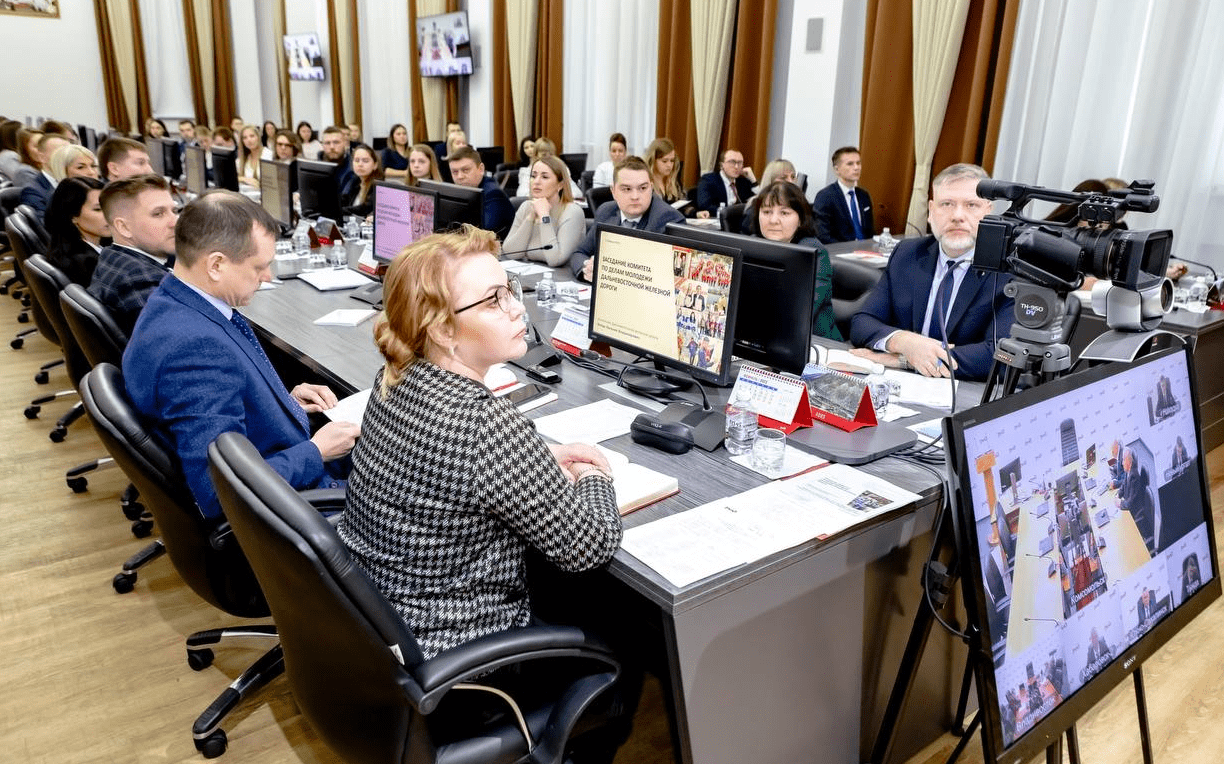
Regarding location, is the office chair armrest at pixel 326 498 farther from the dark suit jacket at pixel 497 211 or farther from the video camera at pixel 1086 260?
the dark suit jacket at pixel 497 211

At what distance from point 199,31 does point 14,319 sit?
27.8 ft

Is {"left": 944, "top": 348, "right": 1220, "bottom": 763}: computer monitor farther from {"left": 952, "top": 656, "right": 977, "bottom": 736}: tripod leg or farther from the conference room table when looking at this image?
{"left": 952, "top": 656, "right": 977, "bottom": 736}: tripod leg

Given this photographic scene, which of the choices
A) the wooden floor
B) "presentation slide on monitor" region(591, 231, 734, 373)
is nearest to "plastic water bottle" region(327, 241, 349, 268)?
the wooden floor

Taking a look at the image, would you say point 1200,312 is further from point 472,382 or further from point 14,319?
point 14,319

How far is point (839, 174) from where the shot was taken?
5.83 metres

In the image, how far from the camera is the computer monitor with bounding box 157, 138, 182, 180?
23.4 ft

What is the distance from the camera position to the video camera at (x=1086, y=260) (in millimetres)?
1277

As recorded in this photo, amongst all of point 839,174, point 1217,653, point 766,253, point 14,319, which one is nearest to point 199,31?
point 14,319

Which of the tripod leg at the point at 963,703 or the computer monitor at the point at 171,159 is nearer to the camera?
Result: the tripod leg at the point at 963,703

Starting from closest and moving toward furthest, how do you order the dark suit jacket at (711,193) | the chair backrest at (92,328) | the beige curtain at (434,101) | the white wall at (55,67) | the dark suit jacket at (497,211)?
Result: 1. the chair backrest at (92,328)
2. the dark suit jacket at (497,211)
3. the dark suit jacket at (711,193)
4. the beige curtain at (434,101)
5. the white wall at (55,67)

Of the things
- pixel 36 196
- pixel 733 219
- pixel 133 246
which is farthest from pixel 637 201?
A: pixel 36 196

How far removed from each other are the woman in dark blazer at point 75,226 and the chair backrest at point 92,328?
1212 millimetres

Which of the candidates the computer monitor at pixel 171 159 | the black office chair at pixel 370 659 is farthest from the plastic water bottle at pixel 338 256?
the computer monitor at pixel 171 159

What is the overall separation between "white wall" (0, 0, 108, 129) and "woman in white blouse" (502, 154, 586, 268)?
1100 cm
